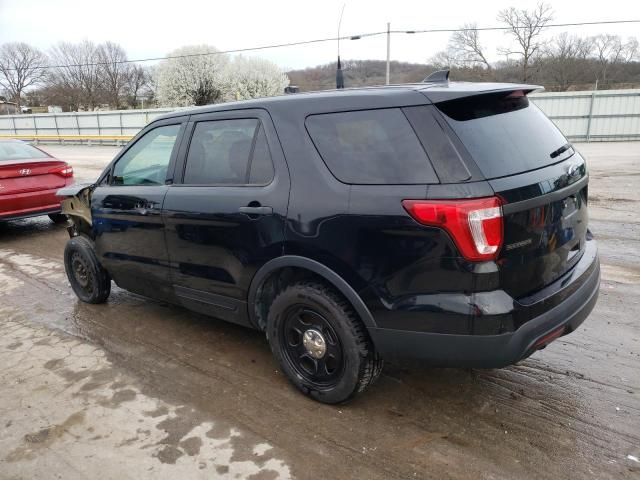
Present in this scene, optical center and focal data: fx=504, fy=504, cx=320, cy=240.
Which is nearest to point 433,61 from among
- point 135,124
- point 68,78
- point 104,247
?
point 135,124

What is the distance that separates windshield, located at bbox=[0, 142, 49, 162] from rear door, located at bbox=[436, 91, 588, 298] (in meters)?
7.66

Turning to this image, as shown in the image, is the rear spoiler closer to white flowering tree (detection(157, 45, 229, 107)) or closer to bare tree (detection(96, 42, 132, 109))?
white flowering tree (detection(157, 45, 229, 107))

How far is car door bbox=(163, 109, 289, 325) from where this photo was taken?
3.10 m

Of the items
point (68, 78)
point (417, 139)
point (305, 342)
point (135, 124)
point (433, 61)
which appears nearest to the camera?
point (417, 139)

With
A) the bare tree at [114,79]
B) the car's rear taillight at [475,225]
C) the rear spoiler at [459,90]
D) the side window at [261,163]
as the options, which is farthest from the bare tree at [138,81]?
the car's rear taillight at [475,225]

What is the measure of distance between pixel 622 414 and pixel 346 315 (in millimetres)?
1682

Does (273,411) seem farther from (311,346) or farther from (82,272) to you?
(82,272)

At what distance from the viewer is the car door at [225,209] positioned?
3.10 m

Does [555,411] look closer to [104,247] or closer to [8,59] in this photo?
[104,247]

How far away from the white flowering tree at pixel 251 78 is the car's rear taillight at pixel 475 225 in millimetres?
56385

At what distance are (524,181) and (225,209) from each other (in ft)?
5.96

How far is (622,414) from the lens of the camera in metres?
2.88

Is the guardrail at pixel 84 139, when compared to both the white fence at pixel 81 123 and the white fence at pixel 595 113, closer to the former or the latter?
the white fence at pixel 81 123

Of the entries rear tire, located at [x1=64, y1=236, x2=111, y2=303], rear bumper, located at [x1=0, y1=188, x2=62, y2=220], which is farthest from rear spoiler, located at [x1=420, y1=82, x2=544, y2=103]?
rear bumper, located at [x1=0, y1=188, x2=62, y2=220]
